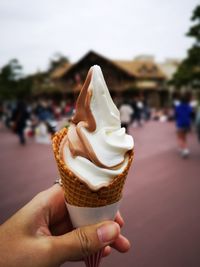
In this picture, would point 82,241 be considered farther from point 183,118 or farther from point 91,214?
point 183,118

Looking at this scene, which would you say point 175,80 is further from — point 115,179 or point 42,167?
point 115,179

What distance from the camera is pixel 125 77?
116ft

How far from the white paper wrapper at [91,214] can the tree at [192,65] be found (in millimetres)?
19585

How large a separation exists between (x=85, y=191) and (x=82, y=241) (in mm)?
275

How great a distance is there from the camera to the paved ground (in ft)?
10.9

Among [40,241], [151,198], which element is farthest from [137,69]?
[40,241]

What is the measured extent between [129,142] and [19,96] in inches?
1652

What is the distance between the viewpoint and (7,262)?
1.54m

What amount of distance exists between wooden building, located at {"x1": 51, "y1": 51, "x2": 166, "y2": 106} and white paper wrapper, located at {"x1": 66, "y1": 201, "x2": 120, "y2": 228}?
30605mm

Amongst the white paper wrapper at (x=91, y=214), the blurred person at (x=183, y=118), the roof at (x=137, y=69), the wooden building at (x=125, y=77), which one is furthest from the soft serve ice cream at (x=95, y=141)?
the roof at (x=137, y=69)

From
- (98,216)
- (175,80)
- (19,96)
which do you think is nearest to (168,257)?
(98,216)

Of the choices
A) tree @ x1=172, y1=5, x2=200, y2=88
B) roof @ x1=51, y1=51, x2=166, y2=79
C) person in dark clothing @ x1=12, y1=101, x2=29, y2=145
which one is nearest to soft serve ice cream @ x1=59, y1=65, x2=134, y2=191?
person in dark clothing @ x1=12, y1=101, x2=29, y2=145

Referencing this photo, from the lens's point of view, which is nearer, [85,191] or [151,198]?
[85,191]

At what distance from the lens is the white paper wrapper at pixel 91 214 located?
1.76 m
